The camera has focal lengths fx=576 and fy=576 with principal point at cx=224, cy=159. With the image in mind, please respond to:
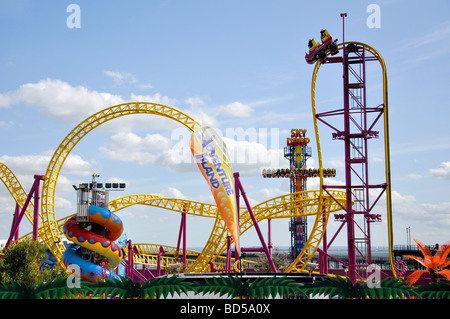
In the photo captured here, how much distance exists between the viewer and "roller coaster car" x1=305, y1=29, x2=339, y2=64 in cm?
3077

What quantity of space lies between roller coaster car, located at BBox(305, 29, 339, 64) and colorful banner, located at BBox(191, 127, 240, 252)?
10.5 meters

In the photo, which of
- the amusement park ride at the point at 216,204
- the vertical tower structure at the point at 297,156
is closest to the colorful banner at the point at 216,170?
the amusement park ride at the point at 216,204

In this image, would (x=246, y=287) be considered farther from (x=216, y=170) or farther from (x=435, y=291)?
(x=216, y=170)

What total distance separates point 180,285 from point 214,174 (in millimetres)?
8891

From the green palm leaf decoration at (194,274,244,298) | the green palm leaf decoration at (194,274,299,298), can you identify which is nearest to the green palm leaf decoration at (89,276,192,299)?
the green palm leaf decoration at (194,274,244,298)

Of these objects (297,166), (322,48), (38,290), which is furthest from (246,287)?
(297,166)

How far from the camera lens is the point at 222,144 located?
2402 centimetres

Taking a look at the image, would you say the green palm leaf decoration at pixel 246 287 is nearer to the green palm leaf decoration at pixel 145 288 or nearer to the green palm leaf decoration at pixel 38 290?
the green palm leaf decoration at pixel 145 288

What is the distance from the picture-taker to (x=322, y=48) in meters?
31.2

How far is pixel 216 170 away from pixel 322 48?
11655 millimetres

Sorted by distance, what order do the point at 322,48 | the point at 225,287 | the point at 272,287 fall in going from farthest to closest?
the point at 322,48 < the point at 272,287 < the point at 225,287

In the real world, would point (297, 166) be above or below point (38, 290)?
above

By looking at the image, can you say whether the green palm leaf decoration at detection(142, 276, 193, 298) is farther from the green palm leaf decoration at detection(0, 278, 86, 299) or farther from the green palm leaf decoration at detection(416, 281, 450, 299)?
the green palm leaf decoration at detection(416, 281, 450, 299)
